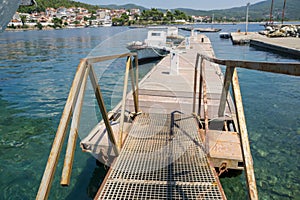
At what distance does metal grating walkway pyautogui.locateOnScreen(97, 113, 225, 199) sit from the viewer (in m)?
2.73

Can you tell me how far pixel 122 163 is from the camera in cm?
330

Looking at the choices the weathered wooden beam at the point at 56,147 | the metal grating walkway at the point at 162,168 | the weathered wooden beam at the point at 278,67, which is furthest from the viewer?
the metal grating walkway at the point at 162,168

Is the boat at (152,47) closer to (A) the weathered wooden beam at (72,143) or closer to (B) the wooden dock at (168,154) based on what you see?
(B) the wooden dock at (168,154)

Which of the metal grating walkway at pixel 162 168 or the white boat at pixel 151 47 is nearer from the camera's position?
the metal grating walkway at pixel 162 168

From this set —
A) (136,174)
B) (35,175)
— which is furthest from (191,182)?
(35,175)

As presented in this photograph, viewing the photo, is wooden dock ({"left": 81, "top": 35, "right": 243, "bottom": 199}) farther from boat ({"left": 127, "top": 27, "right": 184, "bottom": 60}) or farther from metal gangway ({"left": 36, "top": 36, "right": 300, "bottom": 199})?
boat ({"left": 127, "top": 27, "right": 184, "bottom": 60})

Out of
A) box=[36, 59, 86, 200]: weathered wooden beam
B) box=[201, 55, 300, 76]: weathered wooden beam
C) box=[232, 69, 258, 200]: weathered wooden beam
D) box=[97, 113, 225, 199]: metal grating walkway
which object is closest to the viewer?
box=[201, 55, 300, 76]: weathered wooden beam

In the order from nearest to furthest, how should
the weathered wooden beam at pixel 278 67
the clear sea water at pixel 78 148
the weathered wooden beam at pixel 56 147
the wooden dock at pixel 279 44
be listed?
the weathered wooden beam at pixel 278 67
the weathered wooden beam at pixel 56 147
the clear sea water at pixel 78 148
the wooden dock at pixel 279 44

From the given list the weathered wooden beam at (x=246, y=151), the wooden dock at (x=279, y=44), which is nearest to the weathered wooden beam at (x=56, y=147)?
the weathered wooden beam at (x=246, y=151)

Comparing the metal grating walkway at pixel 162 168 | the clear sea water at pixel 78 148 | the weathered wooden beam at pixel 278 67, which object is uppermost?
the weathered wooden beam at pixel 278 67

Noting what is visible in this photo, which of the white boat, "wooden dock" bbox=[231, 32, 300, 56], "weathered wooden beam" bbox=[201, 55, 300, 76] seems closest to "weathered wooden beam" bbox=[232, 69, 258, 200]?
"weathered wooden beam" bbox=[201, 55, 300, 76]

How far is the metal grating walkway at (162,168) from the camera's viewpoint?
2.73 metres

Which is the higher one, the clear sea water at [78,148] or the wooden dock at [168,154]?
the wooden dock at [168,154]

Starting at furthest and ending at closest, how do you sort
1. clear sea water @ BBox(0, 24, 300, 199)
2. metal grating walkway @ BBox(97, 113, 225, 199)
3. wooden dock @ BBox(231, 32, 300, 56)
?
wooden dock @ BBox(231, 32, 300, 56) → clear sea water @ BBox(0, 24, 300, 199) → metal grating walkway @ BBox(97, 113, 225, 199)
